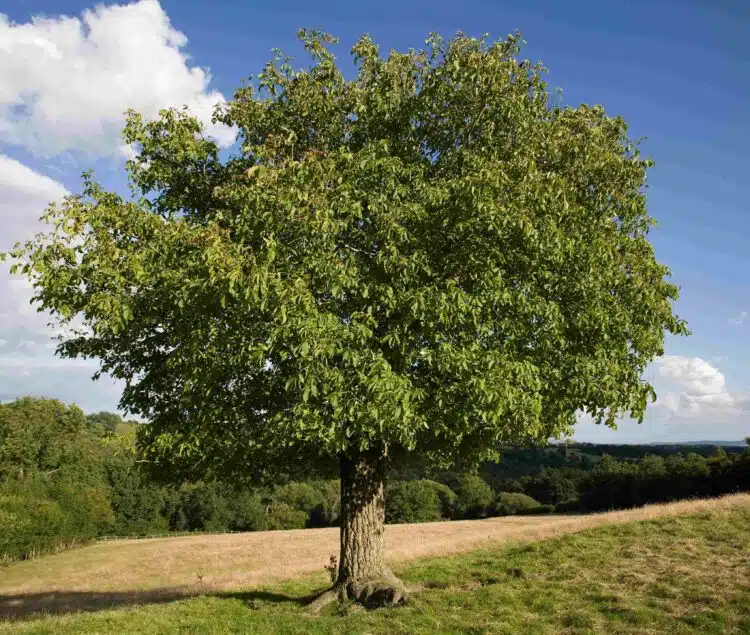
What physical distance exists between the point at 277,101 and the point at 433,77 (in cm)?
448

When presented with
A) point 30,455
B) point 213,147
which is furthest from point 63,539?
point 213,147

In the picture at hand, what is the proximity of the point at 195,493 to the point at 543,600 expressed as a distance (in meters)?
113

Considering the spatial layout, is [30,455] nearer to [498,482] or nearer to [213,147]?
[213,147]

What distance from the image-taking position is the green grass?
13.4m

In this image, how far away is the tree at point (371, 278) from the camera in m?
12.7

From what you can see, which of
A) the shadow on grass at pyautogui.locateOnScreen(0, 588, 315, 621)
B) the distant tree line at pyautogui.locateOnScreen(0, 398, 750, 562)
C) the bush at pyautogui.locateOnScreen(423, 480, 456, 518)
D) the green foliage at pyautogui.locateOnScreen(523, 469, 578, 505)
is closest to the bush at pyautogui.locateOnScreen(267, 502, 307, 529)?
the distant tree line at pyautogui.locateOnScreen(0, 398, 750, 562)

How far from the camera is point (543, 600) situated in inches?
602

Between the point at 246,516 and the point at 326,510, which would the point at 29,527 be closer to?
the point at 246,516

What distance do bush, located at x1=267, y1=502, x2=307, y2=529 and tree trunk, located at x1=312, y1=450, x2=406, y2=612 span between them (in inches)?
4418

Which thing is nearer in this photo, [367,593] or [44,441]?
[367,593]

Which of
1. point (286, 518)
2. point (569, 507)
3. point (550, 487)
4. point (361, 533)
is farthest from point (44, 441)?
point (550, 487)

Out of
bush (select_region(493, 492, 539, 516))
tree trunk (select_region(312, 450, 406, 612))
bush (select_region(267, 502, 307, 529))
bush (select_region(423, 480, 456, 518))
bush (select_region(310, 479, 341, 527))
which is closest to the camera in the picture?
tree trunk (select_region(312, 450, 406, 612))

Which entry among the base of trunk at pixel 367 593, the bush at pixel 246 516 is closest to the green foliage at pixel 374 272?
the base of trunk at pixel 367 593

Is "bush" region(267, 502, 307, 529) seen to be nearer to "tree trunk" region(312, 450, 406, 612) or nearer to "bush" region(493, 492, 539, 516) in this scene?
"bush" region(493, 492, 539, 516)
